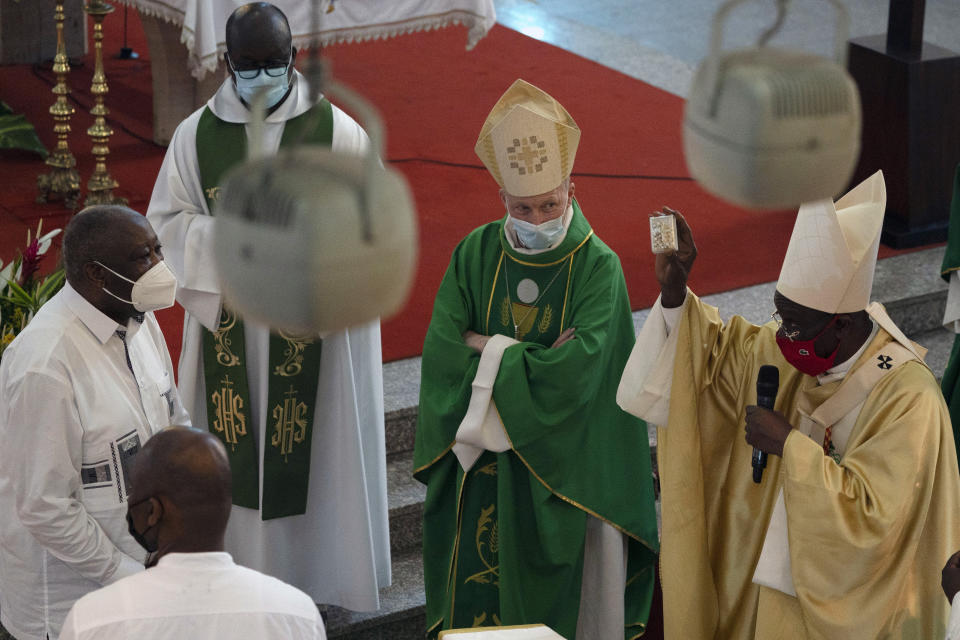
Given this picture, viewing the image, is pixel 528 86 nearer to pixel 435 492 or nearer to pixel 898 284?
pixel 435 492

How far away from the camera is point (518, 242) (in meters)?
4.17

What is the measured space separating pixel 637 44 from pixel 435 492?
24.4 ft

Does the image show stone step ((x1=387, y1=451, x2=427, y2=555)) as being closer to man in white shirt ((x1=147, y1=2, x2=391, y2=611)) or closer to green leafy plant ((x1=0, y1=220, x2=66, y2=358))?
man in white shirt ((x1=147, y1=2, x2=391, y2=611))

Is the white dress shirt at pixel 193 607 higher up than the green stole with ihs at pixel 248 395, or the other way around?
the white dress shirt at pixel 193 607

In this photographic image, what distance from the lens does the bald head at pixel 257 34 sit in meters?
3.74

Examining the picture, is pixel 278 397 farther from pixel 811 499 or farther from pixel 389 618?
pixel 811 499

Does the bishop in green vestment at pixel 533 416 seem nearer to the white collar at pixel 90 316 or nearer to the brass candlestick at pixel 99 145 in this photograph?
the white collar at pixel 90 316

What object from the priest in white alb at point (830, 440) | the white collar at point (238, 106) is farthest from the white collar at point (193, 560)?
the white collar at point (238, 106)

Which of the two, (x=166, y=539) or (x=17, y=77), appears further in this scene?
(x=17, y=77)

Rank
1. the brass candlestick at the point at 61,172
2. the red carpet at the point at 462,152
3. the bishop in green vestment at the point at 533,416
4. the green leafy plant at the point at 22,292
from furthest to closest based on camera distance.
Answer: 1. the red carpet at the point at 462,152
2. the brass candlestick at the point at 61,172
3. the green leafy plant at the point at 22,292
4. the bishop in green vestment at the point at 533,416

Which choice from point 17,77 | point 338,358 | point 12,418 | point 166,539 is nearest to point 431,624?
point 338,358

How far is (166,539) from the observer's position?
2.51m

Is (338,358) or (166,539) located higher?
(166,539)

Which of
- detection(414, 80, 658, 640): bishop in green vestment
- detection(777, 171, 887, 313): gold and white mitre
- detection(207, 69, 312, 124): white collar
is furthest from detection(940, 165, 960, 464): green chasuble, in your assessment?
detection(207, 69, 312, 124): white collar
